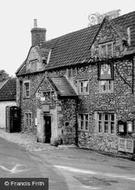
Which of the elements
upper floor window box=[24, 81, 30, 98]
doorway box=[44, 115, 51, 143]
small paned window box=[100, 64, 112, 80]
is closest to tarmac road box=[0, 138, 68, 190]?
doorway box=[44, 115, 51, 143]

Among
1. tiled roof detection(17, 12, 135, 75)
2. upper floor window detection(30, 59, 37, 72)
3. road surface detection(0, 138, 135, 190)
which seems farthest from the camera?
upper floor window detection(30, 59, 37, 72)

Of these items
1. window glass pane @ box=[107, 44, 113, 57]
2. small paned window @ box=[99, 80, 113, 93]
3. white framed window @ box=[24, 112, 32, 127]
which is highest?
window glass pane @ box=[107, 44, 113, 57]

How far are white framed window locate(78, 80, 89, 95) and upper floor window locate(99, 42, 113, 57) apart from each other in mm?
2617

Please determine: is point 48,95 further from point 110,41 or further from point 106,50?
point 110,41

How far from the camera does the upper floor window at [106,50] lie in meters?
23.1

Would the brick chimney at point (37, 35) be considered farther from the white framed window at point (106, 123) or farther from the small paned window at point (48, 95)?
the white framed window at point (106, 123)

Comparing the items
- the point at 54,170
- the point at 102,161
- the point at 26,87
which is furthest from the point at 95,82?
the point at 26,87

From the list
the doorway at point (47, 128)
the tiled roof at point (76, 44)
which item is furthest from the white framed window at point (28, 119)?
Result: the tiled roof at point (76, 44)

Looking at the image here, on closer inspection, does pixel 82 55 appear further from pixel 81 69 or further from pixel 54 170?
pixel 54 170

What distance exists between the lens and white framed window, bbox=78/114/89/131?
83.9 ft

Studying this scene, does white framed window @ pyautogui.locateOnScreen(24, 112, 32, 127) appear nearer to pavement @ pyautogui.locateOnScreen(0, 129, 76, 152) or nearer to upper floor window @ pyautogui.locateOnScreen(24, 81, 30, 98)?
pavement @ pyautogui.locateOnScreen(0, 129, 76, 152)

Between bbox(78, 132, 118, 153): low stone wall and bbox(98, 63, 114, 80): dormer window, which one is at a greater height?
bbox(98, 63, 114, 80): dormer window

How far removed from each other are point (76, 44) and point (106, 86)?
19.0 feet

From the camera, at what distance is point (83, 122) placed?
25875 mm
